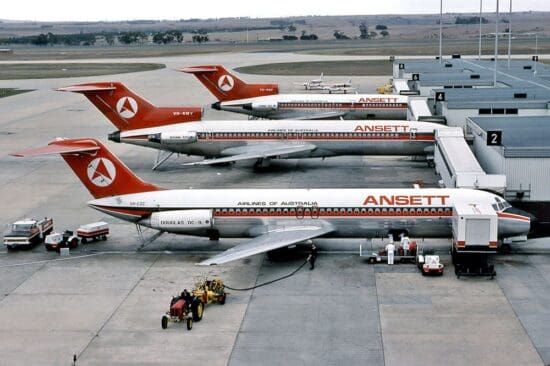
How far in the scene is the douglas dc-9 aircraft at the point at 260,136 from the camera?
167ft

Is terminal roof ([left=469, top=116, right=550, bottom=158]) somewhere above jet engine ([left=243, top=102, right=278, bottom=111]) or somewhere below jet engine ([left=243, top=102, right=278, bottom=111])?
above

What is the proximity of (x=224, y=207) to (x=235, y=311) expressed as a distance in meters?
7.01

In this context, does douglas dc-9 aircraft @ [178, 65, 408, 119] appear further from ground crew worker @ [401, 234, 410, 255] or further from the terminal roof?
ground crew worker @ [401, 234, 410, 255]

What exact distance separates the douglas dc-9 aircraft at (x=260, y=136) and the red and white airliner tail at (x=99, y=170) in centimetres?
1685

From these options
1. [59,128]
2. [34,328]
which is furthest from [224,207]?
[59,128]

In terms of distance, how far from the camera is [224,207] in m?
33.0

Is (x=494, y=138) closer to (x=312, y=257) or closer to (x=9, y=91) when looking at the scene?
(x=312, y=257)

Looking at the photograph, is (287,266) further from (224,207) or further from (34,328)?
(34,328)

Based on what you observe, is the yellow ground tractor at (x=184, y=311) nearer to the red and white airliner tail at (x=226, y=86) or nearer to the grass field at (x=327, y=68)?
the red and white airliner tail at (x=226, y=86)

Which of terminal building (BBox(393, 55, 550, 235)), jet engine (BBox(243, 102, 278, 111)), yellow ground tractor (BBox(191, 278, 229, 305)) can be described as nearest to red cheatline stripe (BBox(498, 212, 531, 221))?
terminal building (BBox(393, 55, 550, 235))

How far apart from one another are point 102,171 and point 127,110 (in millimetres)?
18593

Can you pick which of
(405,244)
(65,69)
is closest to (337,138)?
(405,244)

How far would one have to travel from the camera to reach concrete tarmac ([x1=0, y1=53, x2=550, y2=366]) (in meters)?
23.5

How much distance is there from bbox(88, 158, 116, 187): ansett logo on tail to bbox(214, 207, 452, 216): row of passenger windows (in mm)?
4841
